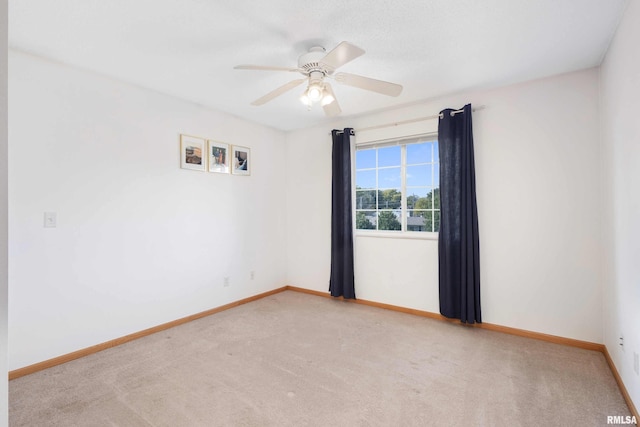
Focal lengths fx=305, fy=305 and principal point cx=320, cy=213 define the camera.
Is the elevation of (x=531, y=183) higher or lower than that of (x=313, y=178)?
lower

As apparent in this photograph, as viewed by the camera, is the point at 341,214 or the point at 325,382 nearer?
the point at 325,382

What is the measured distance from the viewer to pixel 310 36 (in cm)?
208

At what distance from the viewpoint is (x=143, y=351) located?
8.64 ft

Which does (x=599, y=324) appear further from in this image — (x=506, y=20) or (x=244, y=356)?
(x=244, y=356)

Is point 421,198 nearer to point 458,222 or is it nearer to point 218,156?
point 458,222

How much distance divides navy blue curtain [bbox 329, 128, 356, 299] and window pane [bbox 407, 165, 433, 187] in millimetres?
761

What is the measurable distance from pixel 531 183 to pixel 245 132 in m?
3.28

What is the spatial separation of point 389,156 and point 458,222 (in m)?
1.19

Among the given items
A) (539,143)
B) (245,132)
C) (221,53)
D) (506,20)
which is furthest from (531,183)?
(245,132)

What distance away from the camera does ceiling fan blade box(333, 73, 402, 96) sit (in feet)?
7.00

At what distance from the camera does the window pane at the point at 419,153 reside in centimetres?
354
